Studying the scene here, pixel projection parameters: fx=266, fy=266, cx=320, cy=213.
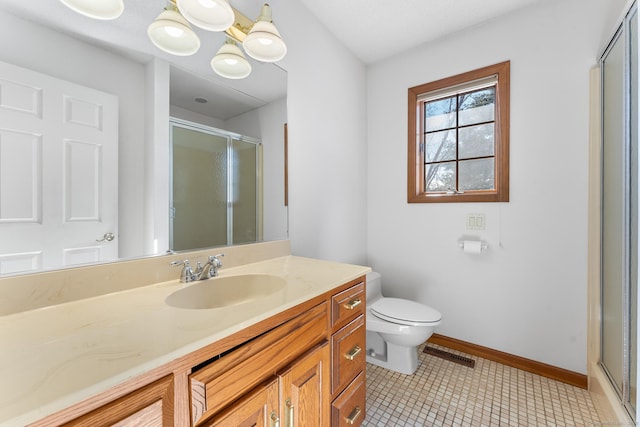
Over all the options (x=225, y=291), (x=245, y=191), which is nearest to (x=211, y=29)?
(x=245, y=191)

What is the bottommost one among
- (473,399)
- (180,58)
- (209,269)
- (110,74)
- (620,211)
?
(473,399)

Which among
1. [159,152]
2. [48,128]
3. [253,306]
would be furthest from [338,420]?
[48,128]

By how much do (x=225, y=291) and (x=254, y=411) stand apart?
52 centimetres

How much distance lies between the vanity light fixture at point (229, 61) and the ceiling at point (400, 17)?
76cm

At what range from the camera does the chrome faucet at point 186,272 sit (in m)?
1.07

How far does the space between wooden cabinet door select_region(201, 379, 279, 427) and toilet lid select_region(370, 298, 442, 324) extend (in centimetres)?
107

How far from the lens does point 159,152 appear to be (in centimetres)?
109

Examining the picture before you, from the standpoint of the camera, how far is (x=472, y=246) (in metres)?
1.87

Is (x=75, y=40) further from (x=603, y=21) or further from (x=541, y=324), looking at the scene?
(x=541, y=324)

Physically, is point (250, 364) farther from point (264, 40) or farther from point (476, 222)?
point (476, 222)

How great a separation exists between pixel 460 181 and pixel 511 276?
75 centimetres

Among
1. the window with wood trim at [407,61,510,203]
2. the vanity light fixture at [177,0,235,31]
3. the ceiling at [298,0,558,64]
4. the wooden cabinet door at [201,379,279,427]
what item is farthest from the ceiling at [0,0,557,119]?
the wooden cabinet door at [201,379,279,427]

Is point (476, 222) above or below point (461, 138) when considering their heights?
below

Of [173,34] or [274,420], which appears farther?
[173,34]
